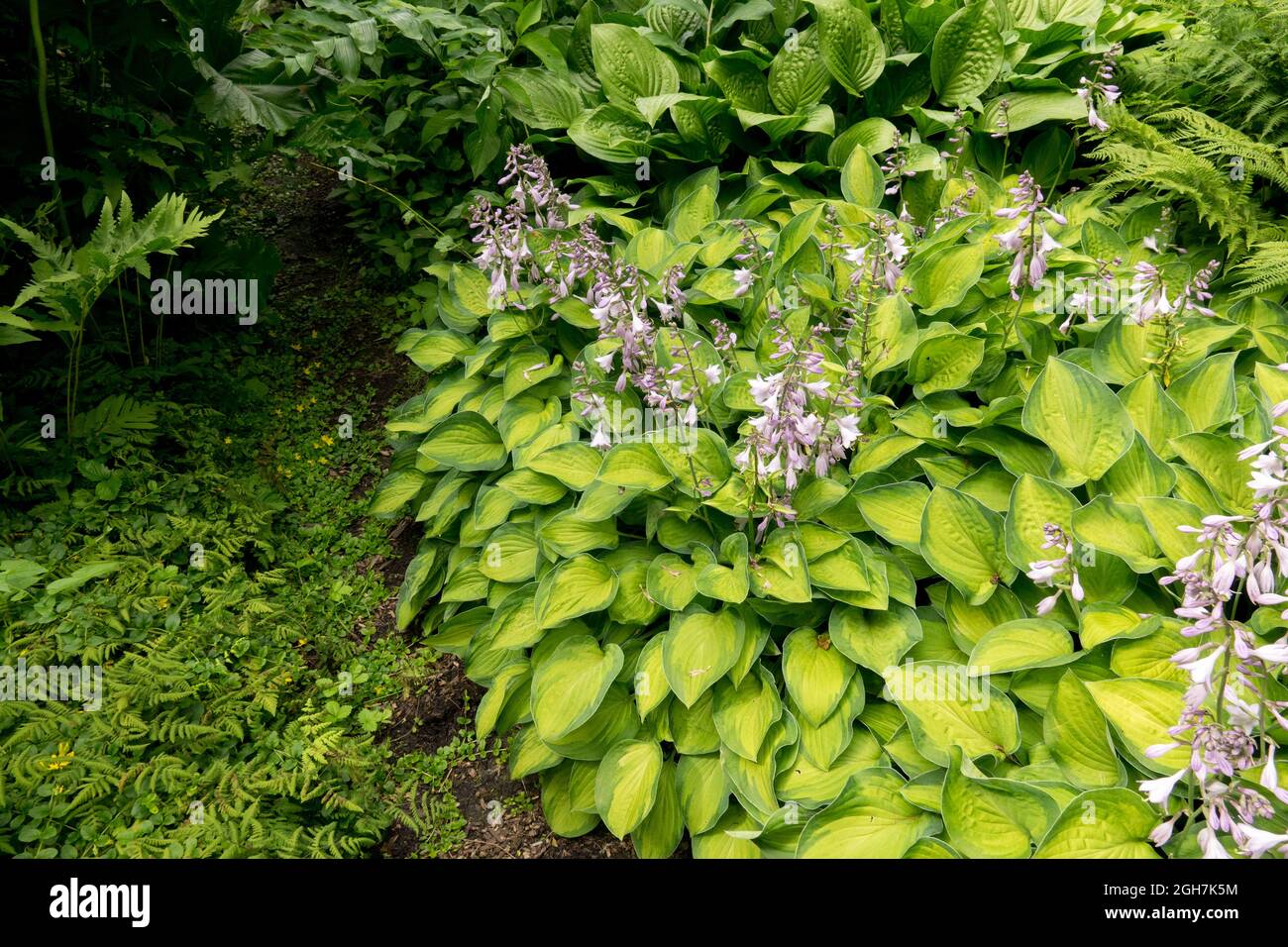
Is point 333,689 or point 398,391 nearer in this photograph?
point 333,689

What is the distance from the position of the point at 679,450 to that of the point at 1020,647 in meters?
1.33

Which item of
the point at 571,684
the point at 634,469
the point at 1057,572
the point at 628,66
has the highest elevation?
the point at 628,66

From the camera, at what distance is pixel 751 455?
9.45 feet

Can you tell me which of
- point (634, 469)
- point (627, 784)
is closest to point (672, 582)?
point (634, 469)

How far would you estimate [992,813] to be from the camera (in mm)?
2375

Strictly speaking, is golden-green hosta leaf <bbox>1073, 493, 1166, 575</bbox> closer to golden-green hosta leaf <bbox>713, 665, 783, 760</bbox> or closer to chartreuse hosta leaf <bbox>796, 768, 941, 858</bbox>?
chartreuse hosta leaf <bbox>796, 768, 941, 858</bbox>

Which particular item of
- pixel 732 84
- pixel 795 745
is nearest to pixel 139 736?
pixel 795 745

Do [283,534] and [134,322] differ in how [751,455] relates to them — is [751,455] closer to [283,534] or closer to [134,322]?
[283,534]

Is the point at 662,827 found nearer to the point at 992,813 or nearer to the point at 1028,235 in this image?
the point at 992,813

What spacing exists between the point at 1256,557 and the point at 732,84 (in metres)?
3.53

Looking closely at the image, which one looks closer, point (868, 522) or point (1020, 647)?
point (1020, 647)

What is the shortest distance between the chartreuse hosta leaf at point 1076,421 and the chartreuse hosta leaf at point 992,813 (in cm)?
108

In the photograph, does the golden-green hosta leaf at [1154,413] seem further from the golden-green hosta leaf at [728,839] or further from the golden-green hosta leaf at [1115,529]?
the golden-green hosta leaf at [728,839]

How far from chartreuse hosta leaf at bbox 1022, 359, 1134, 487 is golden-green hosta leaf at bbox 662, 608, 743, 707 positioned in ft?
4.04
